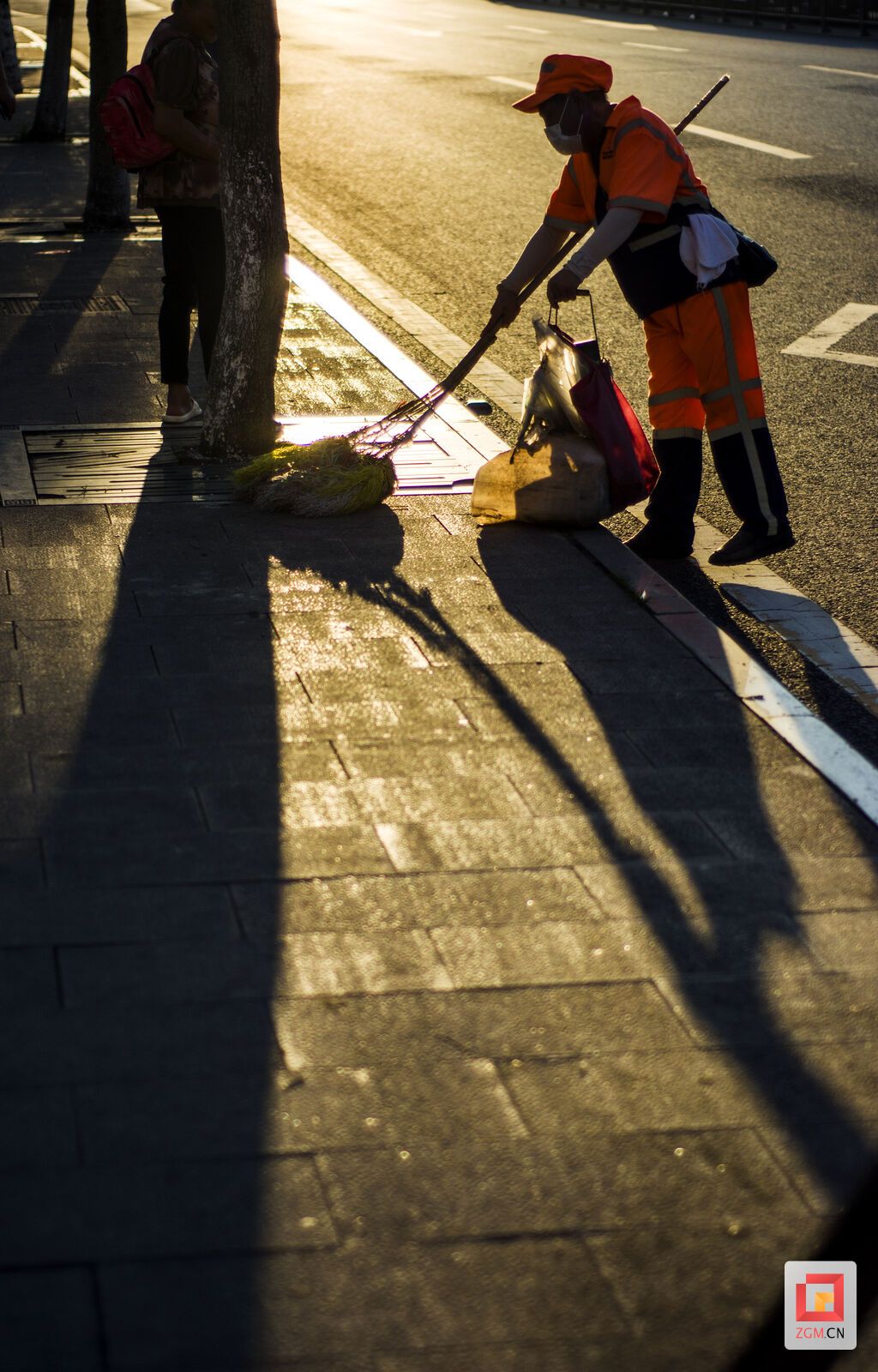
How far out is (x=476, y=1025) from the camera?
3.26 metres

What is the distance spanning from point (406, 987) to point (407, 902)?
33 centimetres

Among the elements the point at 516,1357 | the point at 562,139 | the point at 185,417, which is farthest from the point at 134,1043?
the point at 185,417

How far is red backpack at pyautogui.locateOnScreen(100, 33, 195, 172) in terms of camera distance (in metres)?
7.03

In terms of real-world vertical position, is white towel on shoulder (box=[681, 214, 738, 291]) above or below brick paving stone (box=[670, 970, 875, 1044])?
above

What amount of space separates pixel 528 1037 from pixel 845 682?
223cm

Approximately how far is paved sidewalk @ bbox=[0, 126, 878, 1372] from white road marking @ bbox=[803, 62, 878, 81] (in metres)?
20.4

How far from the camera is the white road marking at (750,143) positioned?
53.6 ft

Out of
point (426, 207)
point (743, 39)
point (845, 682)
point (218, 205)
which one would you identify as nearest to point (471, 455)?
point (218, 205)

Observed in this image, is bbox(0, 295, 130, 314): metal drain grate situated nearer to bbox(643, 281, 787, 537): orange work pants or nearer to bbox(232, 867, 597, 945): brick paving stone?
bbox(643, 281, 787, 537): orange work pants

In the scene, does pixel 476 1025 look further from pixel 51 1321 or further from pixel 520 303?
pixel 520 303

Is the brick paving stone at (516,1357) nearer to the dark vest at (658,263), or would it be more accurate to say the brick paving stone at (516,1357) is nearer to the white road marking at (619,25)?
the dark vest at (658,263)

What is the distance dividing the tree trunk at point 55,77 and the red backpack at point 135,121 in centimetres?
999

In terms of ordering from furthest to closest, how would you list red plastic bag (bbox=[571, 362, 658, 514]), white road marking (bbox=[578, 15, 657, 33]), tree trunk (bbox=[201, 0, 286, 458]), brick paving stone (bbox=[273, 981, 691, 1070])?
white road marking (bbox=[578, 15, 657, 33]), tree trunk (bbox=[201, 0, 286, 458]), red plastic bag (bbox=[571, 362, 658, 514]), brick paving stone (bbox=[273, 981, 691, 1070])

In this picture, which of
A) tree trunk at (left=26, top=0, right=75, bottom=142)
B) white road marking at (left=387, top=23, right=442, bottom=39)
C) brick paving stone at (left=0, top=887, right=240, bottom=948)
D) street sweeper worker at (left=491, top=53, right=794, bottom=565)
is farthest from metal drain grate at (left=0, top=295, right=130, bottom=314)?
white road marking at (left=387, top=23, right=442, bottom=39)
